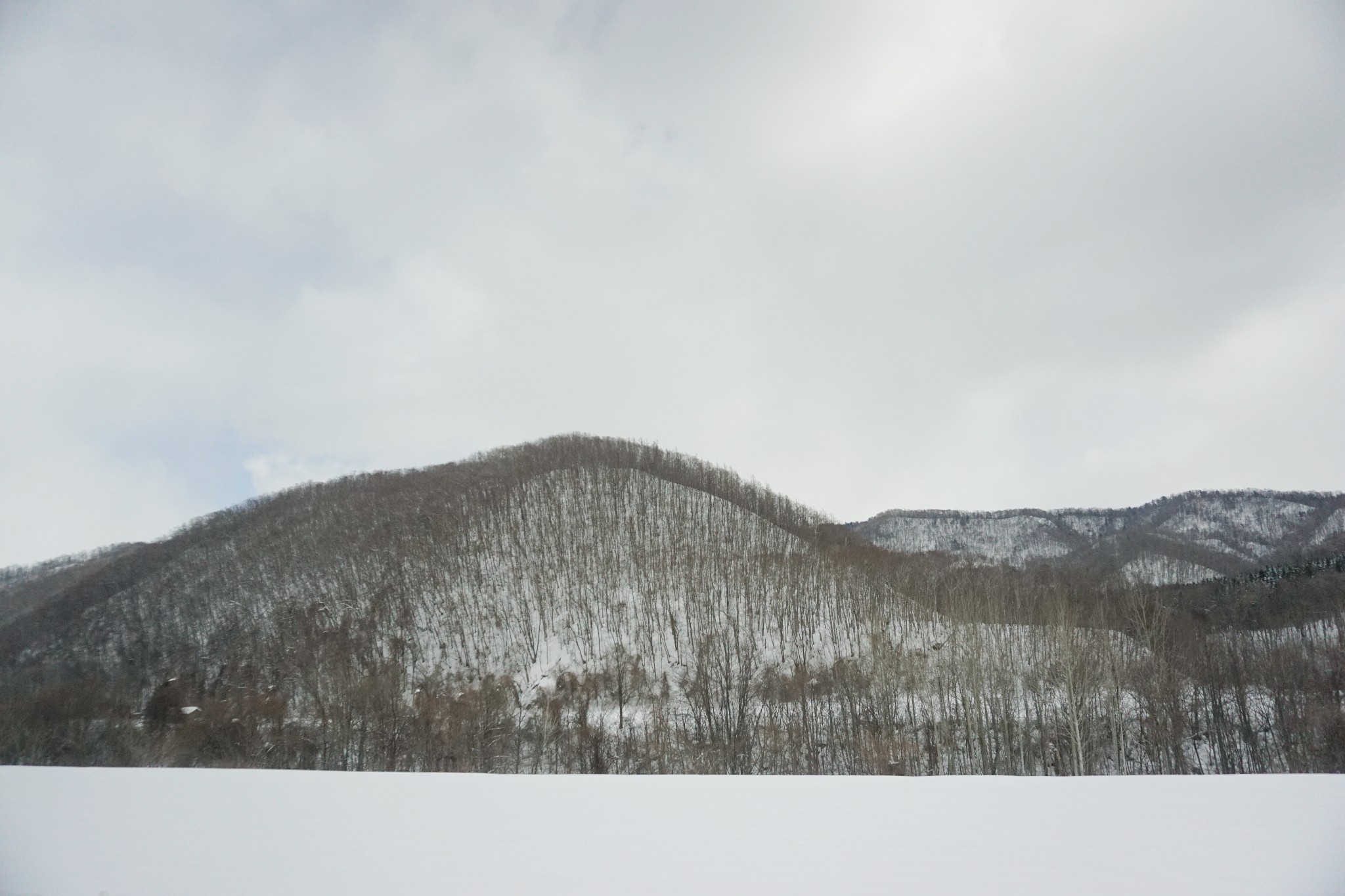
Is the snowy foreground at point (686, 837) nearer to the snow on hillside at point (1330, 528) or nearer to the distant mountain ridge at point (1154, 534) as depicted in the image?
the distant mountain ridge at point (1154, 534)

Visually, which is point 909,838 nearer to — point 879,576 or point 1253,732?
point 1253,732

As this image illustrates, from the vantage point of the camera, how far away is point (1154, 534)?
13175 centimetres

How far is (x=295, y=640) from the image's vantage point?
46781 mm

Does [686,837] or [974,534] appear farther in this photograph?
[974,534]

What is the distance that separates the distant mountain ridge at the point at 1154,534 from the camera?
310 ft

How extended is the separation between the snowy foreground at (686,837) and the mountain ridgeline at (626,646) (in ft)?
61.8

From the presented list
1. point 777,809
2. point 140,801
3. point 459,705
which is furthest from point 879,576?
point 140,801

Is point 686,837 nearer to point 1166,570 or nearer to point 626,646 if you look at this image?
point 626,646

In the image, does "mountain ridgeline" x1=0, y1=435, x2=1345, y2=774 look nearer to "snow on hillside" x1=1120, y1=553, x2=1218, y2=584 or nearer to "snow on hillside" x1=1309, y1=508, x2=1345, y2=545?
"snow on hillside" x1=1120, y1=553, x2=1218, y2=584

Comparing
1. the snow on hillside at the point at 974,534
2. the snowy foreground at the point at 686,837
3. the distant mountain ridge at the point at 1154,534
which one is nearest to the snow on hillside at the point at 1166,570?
the distant mountain ridge at the point at 1154,534

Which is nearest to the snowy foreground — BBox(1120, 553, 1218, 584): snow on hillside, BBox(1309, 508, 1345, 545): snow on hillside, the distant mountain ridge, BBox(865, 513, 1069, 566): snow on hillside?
the distant mountain ridge

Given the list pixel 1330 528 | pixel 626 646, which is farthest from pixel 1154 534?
Result: pixel 626 646

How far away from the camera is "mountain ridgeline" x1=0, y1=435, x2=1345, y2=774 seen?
2923 centimetres

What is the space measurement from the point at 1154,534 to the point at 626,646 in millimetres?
136946
